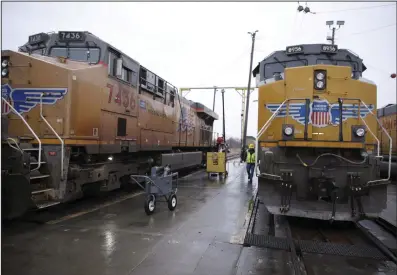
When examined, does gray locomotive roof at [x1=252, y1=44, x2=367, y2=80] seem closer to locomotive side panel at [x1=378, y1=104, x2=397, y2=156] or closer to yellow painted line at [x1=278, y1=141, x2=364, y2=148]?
yellow painted line at [x1=278, y1=141, x2=364, y2=148]

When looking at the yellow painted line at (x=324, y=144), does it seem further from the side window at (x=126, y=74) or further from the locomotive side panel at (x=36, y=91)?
the side window at (x=126, y=74)

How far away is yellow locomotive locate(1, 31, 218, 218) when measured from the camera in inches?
223

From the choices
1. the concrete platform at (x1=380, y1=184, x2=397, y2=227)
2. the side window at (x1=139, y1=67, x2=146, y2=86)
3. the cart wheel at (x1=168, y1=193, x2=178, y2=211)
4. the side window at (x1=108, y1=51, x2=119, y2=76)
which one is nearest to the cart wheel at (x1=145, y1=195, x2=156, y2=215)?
the cart wheel at (x1=168, y1=193, x2=178, y2=211)

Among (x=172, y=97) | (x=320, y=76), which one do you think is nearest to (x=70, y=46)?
(x=172, y=97)

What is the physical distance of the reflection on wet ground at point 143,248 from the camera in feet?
14.1

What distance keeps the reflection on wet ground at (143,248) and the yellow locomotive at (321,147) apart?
1190mm

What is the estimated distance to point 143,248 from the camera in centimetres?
505

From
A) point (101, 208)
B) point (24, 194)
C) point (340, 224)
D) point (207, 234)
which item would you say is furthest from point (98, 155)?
point (340, 224)

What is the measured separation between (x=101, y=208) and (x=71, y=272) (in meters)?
3.86

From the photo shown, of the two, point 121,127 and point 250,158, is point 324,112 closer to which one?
point 121,127

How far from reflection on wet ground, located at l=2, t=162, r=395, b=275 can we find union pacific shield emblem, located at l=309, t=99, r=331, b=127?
98.8 inches

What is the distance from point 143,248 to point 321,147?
3.70 metres

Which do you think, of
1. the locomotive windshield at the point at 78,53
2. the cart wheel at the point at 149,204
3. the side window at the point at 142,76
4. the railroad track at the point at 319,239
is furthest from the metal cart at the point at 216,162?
the locomotive windshield at the point at 78,53

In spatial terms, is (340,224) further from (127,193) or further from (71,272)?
(127,193)
